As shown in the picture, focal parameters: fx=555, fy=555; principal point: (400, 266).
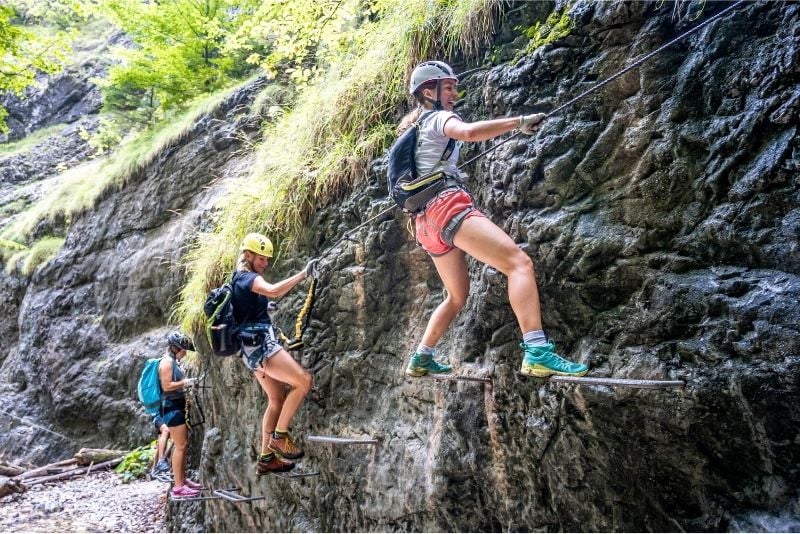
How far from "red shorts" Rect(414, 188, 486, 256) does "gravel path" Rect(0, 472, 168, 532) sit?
7073mm

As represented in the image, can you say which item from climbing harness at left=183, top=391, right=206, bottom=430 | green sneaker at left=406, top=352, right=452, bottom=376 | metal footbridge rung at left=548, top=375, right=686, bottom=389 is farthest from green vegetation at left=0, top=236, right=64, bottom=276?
metal footbridge rung at left=548, top=375, right=686, bottom=389

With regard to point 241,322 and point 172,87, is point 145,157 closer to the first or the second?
point 172,87

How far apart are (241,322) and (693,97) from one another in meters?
3.98

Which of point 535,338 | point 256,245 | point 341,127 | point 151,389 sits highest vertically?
point 341,127

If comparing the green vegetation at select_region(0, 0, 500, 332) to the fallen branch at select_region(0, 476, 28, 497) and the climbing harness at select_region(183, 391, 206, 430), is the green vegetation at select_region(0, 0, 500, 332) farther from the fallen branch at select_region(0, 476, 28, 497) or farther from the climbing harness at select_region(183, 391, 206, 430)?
the fallen branch at select_region(0, 476, 28, 497)

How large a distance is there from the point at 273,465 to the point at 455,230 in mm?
3149

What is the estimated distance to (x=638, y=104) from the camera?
354 cm

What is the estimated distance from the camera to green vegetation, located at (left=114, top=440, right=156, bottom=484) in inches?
385

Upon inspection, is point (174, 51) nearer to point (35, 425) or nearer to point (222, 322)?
point (35, 425)

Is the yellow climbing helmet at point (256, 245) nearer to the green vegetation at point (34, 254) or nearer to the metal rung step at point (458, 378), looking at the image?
the metal rung step at point (458, 378)

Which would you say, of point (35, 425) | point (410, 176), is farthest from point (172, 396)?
point (35, 425)

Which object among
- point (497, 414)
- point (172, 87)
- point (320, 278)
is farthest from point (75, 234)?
point (497, 414)

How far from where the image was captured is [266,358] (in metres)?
5.08

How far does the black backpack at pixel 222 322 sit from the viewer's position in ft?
16.2
